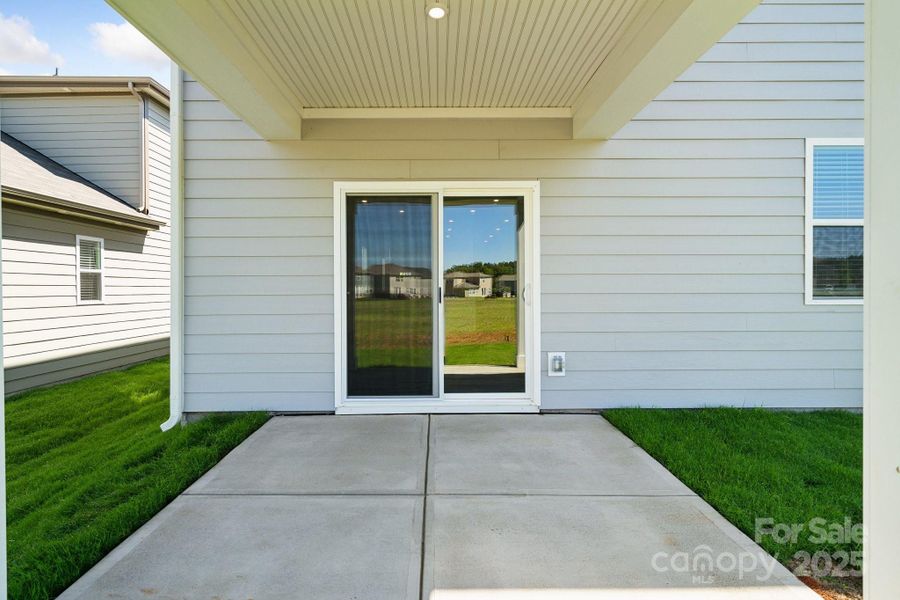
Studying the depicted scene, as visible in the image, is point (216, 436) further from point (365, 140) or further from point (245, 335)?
point (365, 140)

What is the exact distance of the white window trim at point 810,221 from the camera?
3969 millimetres

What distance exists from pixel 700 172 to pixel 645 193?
0.50 metres

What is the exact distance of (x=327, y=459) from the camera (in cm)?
301

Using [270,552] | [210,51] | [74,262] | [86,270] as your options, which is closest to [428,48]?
[210,51]

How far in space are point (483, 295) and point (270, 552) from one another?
2611 mm

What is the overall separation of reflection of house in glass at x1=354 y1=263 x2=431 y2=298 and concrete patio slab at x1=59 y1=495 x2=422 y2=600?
1894mm

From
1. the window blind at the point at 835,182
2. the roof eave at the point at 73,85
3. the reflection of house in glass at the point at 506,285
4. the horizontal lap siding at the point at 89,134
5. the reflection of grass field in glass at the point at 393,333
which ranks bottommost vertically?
the reflection of grass field in glass at the point at 393,333

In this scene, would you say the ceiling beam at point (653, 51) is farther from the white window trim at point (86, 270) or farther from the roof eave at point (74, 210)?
the white window trim at point (86, 270)

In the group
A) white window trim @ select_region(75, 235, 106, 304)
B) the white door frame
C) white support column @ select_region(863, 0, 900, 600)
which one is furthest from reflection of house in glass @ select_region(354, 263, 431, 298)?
white window trim @ select_region(75, 235, 106, 304)

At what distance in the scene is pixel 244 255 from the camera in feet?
12.9

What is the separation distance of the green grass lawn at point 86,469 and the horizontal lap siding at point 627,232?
0.62 m

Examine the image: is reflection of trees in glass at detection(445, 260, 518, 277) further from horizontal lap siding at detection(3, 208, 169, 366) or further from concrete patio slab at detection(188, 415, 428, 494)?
horizontal lap siding at detection(3, 208, 169, 366)

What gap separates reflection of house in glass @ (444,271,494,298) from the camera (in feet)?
13.3

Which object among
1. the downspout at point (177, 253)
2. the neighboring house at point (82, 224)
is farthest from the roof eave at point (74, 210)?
the downspout at point (177, 253)
